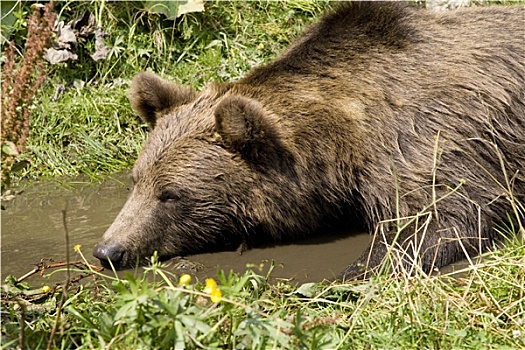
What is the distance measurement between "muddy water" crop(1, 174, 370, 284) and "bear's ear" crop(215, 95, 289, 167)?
24.6 inches

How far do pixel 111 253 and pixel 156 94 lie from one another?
1.25 meters

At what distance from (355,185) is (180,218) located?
3.86 feet

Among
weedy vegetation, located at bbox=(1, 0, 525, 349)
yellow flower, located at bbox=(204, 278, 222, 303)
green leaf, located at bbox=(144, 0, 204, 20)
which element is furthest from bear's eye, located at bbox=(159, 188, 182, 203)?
green leaf, located at bbox=(144, 0, 204, 20)

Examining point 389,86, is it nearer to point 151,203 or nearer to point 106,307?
point 151,203

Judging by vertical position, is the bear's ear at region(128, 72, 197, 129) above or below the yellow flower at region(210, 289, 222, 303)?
above

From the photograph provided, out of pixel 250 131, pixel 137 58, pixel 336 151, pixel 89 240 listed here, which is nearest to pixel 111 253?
pixel 89 240

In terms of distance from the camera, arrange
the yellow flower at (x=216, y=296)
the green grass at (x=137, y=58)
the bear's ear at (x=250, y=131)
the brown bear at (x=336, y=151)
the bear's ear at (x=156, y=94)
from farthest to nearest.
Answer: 1. the green grass at (x=137, y=58)
2. the bear's ear at (x=156, y=94)
3. the brown bear at (x=336, y=151)
4. the bear's ear at (x=250, y=131)
5. the yellow flower at (x=216, y=296)

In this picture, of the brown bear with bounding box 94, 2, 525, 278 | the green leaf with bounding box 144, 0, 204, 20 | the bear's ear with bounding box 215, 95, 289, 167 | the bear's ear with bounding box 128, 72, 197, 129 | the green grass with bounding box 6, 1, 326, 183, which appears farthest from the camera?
the green leaf with bounding box 144, 0, 204, 20

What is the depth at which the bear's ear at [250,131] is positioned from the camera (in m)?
5.55

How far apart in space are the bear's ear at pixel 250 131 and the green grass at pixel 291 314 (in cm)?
108

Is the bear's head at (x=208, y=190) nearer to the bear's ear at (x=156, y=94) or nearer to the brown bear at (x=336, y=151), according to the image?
the brown bear at (x=336, y=151)

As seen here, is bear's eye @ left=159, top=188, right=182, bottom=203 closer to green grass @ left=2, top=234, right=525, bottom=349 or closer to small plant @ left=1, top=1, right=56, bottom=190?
green grass @ left=2, top=234, right=525, bottom=349

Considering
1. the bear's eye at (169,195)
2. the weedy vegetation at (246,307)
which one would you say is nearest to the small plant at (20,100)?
the weedy vegetation at (246,307)

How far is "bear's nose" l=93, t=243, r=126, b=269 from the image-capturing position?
219 inches
